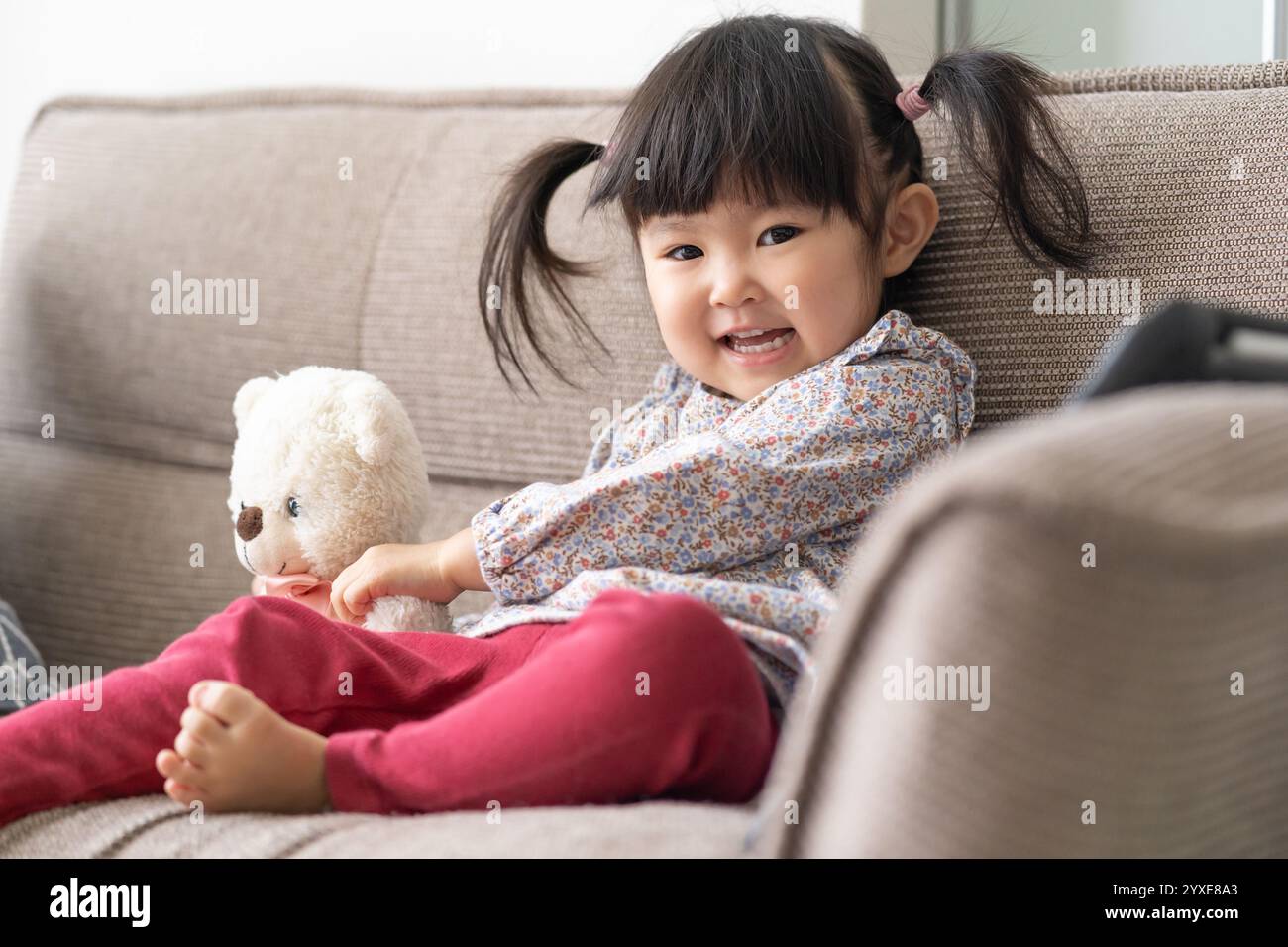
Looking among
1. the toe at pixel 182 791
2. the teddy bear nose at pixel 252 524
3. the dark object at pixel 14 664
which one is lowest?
the dark object at pixel 14 664

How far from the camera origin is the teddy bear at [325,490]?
1082 mm

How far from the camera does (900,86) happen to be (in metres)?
1.22

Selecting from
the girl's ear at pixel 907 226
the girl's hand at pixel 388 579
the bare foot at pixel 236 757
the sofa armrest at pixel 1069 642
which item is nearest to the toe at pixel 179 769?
the bare foot at pixel 236 757

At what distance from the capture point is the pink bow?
1.10 m

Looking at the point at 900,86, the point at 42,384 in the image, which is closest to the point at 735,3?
the point at 900,86

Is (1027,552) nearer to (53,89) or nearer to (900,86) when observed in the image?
(900,86)

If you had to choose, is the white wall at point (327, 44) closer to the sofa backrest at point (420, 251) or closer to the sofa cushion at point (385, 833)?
the sofa backrest at point (420, 251)

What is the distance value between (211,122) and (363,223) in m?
0.29

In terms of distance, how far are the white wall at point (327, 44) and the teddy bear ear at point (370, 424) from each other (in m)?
0.64

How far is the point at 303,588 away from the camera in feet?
3.64

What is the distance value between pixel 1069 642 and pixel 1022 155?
714mm
